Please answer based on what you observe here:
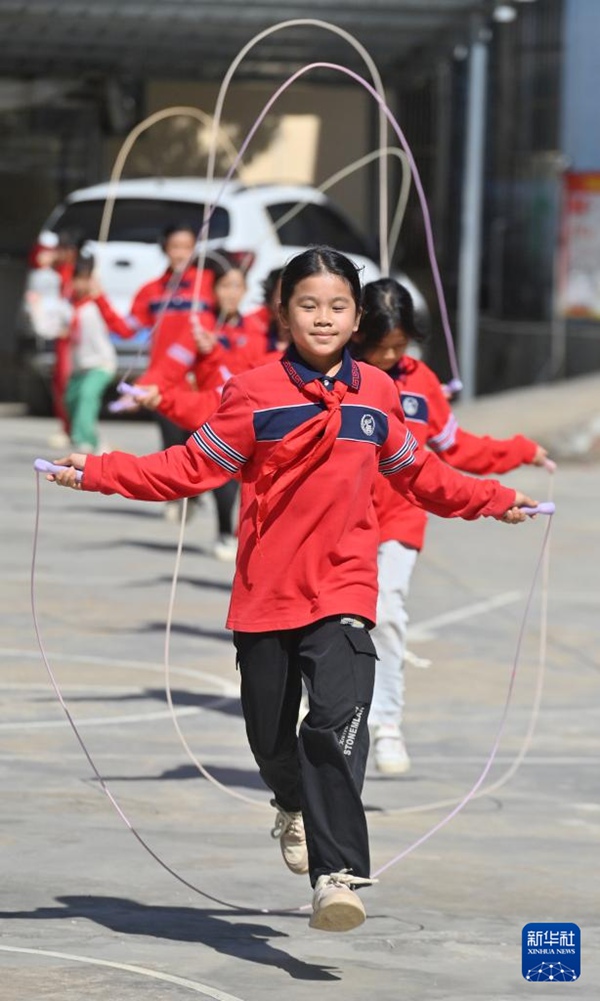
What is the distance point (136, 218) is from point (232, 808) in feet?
45.7

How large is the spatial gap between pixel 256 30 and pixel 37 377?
4.53 metres

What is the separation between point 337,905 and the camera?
5.36 meters

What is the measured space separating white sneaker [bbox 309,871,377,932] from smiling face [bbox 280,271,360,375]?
1.23 metres

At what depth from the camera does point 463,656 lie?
34.5 ft

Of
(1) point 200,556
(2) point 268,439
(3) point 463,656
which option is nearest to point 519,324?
(1) point 200,556

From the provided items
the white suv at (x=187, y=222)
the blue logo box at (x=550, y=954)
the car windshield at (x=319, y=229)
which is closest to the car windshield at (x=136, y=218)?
the white suv at (x=187, y=222)

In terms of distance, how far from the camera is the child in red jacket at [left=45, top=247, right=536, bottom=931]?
18.6ft

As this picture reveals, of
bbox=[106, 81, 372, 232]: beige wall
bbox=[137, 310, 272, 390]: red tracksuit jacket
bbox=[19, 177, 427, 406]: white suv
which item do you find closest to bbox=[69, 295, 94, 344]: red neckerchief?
bbox=[19, 177, 427, 406]: white suv

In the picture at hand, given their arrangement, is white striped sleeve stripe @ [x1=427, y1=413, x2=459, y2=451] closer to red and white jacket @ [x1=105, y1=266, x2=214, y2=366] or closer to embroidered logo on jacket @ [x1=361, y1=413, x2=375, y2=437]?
embroidered logo on jacket @ [x1=361, y1=413, x2=375, y2=437]

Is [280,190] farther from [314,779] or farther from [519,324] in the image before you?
[314,779]

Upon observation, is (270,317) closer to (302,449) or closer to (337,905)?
(302,449)

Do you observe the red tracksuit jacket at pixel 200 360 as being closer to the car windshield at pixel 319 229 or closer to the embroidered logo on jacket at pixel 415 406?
the embroidered logo on jacket at pixel 415 406

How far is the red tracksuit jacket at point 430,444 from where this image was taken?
7.61 m

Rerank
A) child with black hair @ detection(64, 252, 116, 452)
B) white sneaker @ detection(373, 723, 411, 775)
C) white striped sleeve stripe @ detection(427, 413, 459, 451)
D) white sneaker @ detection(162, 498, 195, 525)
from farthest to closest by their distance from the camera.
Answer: child with black hair @ detection(64, 252, 116, 452) < white sneaker @ detection(162, 498, 195, 525) < white sneaker @ detection(373, 723, 411, 775) < white striped sleeve stripe @ detection(427, 413, 459, 451)
